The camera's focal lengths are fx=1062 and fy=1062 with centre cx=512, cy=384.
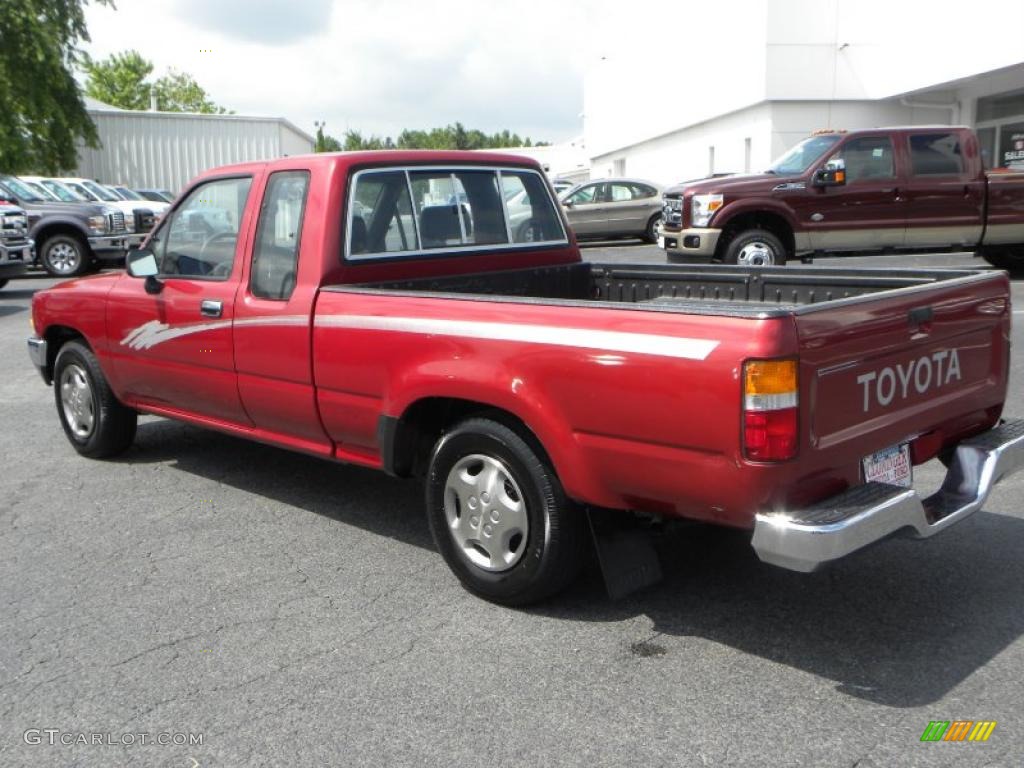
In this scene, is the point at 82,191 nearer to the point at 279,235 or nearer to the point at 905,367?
the point at 279,235

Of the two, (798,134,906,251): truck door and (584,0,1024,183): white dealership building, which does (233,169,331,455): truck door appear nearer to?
(798,134,906,251): truck door

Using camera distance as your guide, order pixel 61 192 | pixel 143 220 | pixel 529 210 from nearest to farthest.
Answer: pixel 529 210 → pixel 143 220 → pixel 61 192

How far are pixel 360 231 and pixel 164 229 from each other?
60.4 inches

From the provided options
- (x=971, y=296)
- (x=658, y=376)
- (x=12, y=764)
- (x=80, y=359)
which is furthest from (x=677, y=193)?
(x=12, y=764)

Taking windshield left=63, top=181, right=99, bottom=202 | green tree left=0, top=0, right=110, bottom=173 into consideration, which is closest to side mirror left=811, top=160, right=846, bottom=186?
windshield left=63, top=181, right=99, bottom=202

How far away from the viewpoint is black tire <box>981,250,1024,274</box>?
15.2m

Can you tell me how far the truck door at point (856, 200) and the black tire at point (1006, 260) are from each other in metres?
2.35

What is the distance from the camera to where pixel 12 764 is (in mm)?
3236

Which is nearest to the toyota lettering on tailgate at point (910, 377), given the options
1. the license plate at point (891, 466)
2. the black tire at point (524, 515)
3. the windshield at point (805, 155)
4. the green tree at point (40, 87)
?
the license plate at point (891, 466)

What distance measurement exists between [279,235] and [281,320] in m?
0.49

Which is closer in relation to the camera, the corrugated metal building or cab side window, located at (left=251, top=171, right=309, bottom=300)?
cab side window, located at (left=251, top=171, right=309, bottom=300)

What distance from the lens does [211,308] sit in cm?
535

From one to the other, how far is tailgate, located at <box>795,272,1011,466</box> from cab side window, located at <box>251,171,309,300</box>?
2.57 metres

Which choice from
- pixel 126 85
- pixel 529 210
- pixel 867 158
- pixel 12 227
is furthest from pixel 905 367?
pixel 126 85
